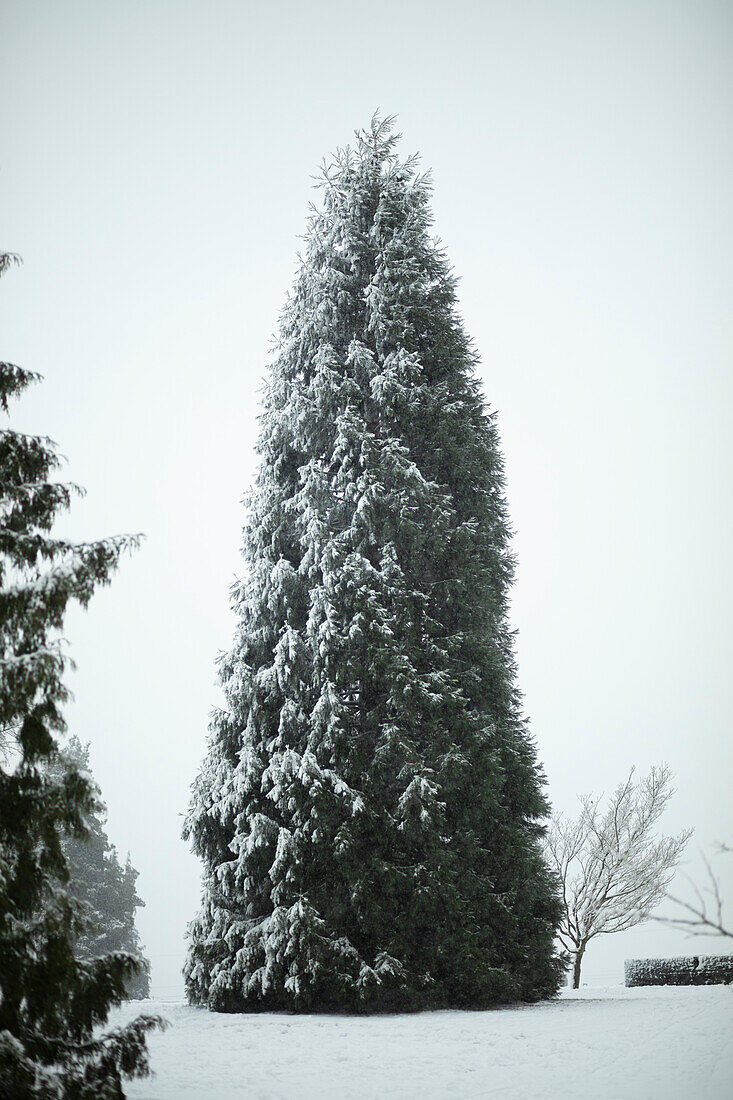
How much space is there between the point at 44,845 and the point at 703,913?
3777 millimetres

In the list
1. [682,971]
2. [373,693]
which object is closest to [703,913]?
[373,693]

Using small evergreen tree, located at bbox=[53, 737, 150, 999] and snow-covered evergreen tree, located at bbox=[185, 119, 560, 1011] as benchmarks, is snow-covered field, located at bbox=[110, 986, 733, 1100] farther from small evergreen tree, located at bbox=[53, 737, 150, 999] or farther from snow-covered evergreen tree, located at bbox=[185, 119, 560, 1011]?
small evergreen tree, located at bbox=[53, 737, 150, 999]

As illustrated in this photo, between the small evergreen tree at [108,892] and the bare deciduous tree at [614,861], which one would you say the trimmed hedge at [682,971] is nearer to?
the bare deciduous tree at [614,861]

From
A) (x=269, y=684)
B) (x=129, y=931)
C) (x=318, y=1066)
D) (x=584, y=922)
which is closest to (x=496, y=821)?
(x=269, y=684)

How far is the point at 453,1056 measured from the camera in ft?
22.0

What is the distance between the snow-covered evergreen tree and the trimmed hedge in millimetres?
7001

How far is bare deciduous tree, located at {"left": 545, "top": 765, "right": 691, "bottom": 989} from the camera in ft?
61.4

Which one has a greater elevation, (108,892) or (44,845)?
(44,845)

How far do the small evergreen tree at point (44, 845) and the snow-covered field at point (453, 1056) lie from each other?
3.13ft

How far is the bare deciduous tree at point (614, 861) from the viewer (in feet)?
61.4

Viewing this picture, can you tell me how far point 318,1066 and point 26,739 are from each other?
12.6 ft

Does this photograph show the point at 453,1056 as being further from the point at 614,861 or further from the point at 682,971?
the point at 614,861

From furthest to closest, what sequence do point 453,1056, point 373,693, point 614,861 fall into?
point 614,861 < point 373,693 < point 453,1056

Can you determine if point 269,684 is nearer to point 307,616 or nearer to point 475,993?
point 307,616
